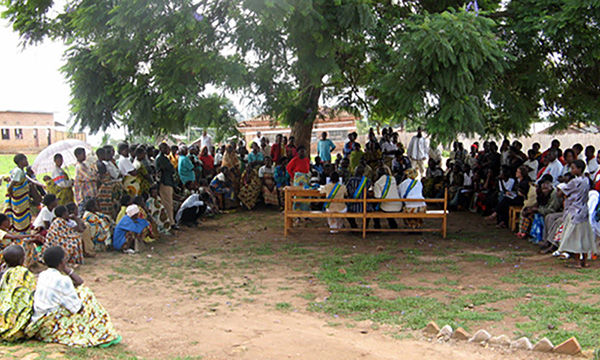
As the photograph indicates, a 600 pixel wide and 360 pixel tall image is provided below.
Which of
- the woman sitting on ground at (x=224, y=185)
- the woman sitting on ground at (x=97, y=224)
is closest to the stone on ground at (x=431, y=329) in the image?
the woman sitting on ground at (x=97, y=224)

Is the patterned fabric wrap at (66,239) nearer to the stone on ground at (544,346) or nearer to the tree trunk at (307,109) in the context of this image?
the stone on ground at (544,346)

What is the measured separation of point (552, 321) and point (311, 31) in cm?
620

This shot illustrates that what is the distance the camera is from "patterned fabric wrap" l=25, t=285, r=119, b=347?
5184 millimetres

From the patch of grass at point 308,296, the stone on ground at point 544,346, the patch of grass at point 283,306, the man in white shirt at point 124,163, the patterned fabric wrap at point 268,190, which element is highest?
the man in white shirt at point 124,163

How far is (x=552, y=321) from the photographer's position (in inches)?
239

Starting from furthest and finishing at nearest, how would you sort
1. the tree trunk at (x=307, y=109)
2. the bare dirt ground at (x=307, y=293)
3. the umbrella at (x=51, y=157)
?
the tree trunk at (x=307, y=109) → the umbrella at (x=51, y=157) → the bare dirt ground at (x=307, y=293)

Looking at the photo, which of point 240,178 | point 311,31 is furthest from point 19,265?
point 240,178

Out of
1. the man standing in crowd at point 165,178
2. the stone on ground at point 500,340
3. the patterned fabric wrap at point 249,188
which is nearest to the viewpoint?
the stone on ground at point 500,340

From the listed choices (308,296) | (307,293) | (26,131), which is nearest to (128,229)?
(307,293)

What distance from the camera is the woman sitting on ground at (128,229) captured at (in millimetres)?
9633

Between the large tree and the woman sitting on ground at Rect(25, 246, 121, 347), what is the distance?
447 cm

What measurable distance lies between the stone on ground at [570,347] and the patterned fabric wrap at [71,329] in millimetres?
4254

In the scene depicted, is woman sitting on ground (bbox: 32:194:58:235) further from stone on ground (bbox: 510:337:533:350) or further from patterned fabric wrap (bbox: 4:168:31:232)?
stone on ground (bbox: 510:337:533:350)

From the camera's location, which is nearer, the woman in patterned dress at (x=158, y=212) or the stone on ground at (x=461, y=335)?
the stone on ground at (x=461, y=335)
